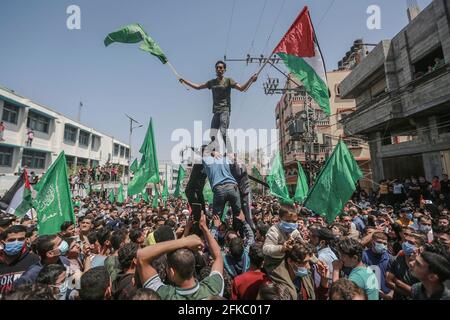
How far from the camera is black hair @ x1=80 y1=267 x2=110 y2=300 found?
2283 millimetres

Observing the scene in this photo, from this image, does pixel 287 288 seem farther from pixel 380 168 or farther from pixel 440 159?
pixel 380 168

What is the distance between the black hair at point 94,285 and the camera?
2.28 metres

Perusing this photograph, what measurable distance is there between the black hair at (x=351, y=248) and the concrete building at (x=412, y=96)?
1096cm

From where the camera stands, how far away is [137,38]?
503 cm

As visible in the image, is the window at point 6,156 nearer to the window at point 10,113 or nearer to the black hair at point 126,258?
the window at point 10,113

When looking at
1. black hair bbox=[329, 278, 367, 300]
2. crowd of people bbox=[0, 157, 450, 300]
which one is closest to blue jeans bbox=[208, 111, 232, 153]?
crowd of people bbox=[0, 157, 450, 300]

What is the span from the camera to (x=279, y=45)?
17.0 ft

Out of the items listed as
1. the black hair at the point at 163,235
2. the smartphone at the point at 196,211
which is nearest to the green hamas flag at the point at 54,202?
the black hair at the point at 163,235

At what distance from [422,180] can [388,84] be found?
579cm

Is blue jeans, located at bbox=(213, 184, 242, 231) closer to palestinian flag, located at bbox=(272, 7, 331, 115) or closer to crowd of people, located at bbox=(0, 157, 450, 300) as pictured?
crowd of people, located at bbox=(0, 157, 450, 300)
